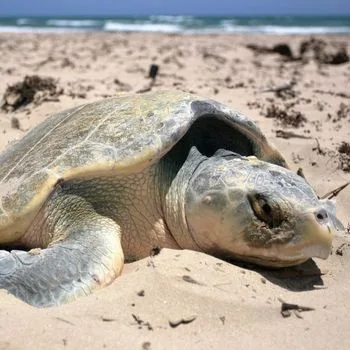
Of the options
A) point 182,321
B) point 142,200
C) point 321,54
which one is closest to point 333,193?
point 142,200

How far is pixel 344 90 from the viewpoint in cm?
556

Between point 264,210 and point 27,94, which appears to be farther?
point 27,94

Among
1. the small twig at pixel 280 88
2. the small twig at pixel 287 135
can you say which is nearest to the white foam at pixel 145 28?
the small twig at pixel 280 88

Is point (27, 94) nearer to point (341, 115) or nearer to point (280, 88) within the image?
point (280, 88)

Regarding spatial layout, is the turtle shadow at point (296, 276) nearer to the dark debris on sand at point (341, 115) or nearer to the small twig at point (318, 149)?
the small twig at point (318, 149)

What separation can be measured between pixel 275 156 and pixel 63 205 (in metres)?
1.07

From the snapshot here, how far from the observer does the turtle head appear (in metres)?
1.78

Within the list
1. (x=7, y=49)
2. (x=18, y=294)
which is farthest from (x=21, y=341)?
Answer: (x=7, y=49)

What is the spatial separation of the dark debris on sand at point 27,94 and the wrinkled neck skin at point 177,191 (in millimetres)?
2467

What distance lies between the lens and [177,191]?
2.03 metres

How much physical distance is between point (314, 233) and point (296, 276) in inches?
10.2

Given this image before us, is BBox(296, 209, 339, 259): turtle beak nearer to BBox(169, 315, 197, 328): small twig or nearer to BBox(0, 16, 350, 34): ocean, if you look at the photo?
BBox(169, 315, 197, 328): small twig

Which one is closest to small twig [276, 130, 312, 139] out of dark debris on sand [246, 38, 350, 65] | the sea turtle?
the sea turtle

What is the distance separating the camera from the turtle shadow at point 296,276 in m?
1.84
